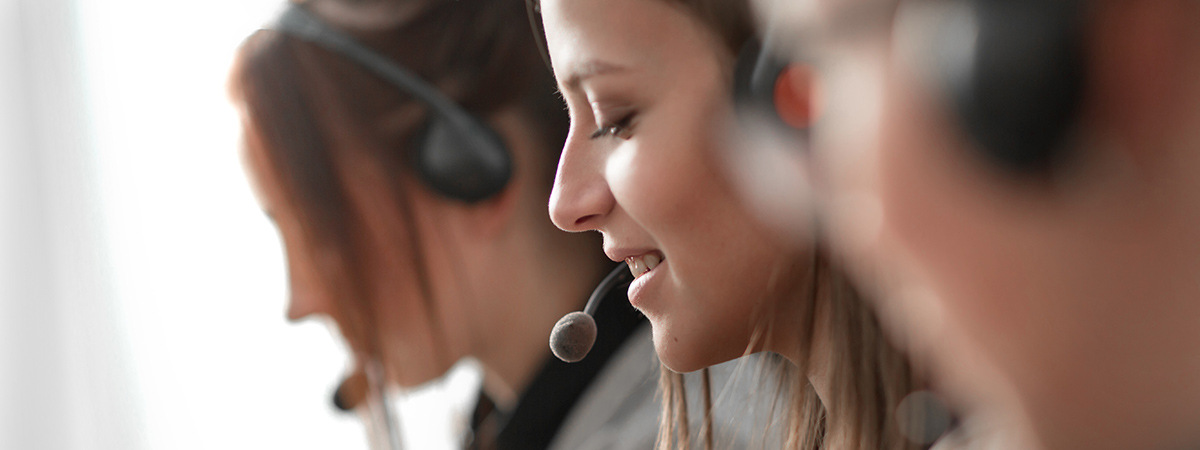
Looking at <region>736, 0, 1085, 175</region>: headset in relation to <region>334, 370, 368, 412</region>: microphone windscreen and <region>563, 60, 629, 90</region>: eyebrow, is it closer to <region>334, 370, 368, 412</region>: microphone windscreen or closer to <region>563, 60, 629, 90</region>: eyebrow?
<region>563, 60, 629, 90</region>: eyebrow

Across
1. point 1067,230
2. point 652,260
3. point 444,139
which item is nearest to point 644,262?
point 652,260

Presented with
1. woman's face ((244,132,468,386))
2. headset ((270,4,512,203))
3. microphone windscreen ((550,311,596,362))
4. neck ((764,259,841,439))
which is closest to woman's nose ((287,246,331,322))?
woman's face ((244,132,468,386))

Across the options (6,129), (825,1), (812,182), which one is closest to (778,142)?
(812,182)

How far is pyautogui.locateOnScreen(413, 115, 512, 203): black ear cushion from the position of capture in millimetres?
854

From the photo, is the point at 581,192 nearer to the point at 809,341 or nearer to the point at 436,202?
the point at 809,341

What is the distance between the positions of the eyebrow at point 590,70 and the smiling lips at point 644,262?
0.11m

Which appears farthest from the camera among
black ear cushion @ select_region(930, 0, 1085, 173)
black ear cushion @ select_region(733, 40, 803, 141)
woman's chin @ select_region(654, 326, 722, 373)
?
woman's chin @ select_region(654, 326, 722, 373)

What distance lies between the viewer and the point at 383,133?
3.08ft

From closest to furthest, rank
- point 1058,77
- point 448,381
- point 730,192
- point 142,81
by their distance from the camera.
Result: point 1058,77, point 730,192, point 448,381, point 142,81

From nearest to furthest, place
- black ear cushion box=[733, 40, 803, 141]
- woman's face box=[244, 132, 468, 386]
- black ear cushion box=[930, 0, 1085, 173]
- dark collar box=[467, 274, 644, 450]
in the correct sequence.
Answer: black ear cushion box=[930, 0, 1085, 173] → black ear cushion box=[733, 40, 803, 141] → dark collar box=[467, 274, 644, 450] → woman's face box=[244, 132, 468, 386]

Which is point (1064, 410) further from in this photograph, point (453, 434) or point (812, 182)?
point (453, 434)

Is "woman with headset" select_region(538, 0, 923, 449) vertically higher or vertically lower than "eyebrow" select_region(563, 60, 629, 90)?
lower

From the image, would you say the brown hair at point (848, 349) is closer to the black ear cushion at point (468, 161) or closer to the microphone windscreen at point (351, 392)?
the black ear cushion at point (468, 161)

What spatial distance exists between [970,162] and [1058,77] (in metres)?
0.03
